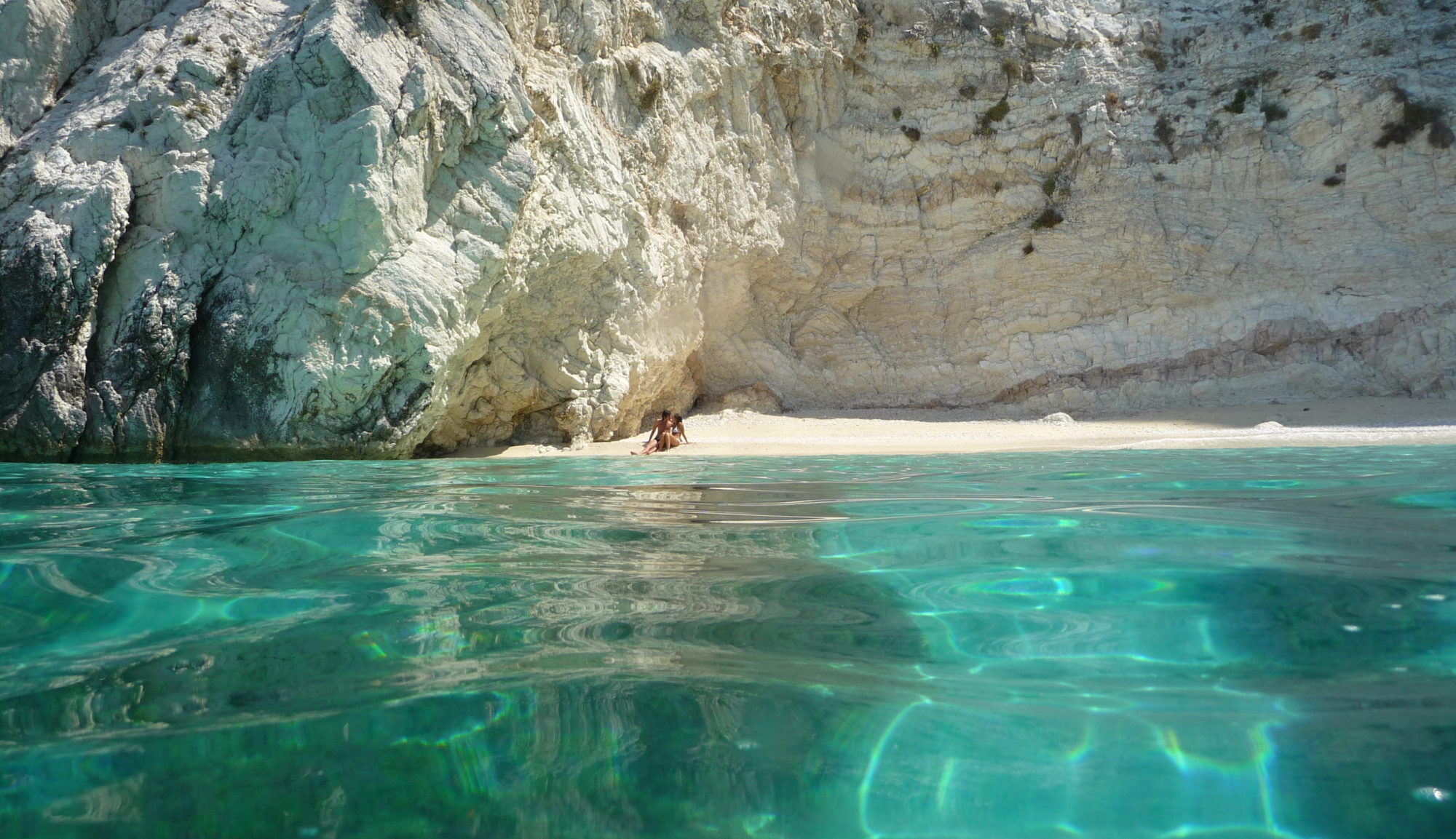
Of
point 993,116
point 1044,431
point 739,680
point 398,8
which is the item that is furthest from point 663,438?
point 993,116

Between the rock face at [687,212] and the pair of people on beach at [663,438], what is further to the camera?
the pair of people on beach at [663,438]

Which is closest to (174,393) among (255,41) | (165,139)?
(165,139)

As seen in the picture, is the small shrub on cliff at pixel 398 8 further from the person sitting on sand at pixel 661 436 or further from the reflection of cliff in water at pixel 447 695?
the reflection of cliff in water at pixel 447 695

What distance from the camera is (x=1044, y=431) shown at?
45.3 ft

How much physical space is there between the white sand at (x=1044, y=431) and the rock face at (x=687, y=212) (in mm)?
827

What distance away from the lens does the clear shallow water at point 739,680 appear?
3.67 feet

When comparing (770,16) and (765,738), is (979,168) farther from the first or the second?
(765,738)

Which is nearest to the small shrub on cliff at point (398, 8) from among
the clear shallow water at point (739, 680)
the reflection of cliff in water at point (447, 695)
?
the clear shallow water at point (739, 680)

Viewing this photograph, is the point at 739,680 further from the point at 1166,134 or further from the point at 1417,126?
the point at 1417,126

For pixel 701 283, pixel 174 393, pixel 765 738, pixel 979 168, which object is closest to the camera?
pixel 765 738

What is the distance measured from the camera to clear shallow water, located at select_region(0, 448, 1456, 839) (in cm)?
112

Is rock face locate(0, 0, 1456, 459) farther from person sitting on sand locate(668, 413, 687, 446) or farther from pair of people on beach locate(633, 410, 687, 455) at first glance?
pair of people on beach locate(633, 410, 687, 455)

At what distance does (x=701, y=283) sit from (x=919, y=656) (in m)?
14.1

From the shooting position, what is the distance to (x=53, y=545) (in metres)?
2.79
